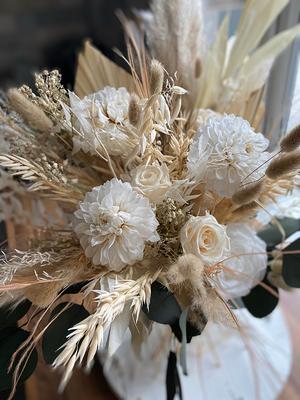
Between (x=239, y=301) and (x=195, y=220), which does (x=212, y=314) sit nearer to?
(x=195, y=220)

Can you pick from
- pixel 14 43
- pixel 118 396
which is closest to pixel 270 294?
Answer: pixel 118 396

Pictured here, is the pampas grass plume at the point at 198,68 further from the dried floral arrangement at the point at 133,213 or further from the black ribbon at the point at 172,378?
the black ribbon at the point at 172,378

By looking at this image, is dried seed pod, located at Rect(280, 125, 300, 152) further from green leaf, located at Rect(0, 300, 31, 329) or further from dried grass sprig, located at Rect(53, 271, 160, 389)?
green leaf, located at Rect(0, 300, 31, 329)

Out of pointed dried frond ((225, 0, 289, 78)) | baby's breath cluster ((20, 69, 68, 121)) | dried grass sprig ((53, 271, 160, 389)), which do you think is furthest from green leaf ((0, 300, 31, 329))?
pointed dried frond ((225, 0, 289, 78))

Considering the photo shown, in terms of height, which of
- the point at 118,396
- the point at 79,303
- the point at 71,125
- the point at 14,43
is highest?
the point at 14,43

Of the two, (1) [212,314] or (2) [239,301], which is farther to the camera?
(2) [239,301]

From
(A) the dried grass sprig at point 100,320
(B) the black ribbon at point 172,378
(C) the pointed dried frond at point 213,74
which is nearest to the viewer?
(A) the dried grass sprig at point 100,320

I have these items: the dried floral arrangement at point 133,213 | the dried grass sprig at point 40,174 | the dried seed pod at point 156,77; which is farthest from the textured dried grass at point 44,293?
the dried seed pod at point 156,77
